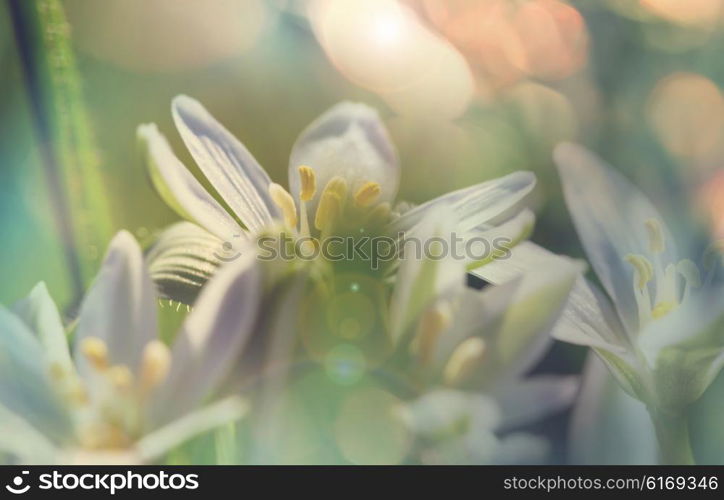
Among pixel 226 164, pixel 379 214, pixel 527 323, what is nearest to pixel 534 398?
pixel 527 323

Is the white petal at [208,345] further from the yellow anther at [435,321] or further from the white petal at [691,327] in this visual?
the white petal at [691,327]

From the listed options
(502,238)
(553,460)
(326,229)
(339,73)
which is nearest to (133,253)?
(326,229)

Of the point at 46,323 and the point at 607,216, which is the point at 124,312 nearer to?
the point at 46,323

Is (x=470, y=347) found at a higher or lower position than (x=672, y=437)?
higher

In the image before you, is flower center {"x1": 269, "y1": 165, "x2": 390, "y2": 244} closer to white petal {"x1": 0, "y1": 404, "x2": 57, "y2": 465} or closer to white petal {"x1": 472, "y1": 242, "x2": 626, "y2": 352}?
white petal {"x1": 472, "y1": 242, "x2": 626, "y2": 352}

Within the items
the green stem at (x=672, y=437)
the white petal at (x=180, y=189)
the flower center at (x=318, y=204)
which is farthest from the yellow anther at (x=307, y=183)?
the green stem at (x=672, y=437)
